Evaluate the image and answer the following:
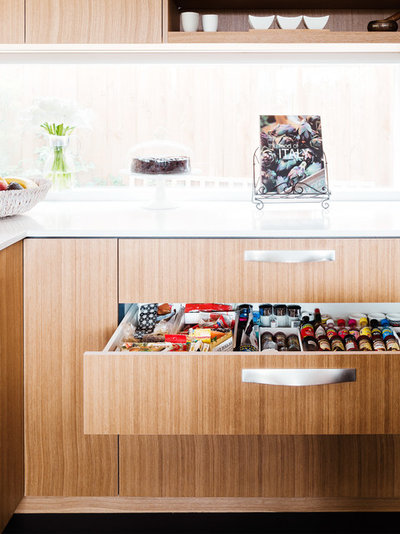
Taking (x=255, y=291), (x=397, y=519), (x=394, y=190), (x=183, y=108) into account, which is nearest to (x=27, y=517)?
(x=255, y=291)

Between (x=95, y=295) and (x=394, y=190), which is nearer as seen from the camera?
(x=95, y=295)

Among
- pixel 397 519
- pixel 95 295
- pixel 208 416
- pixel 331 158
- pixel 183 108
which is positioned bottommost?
pixel 397 519

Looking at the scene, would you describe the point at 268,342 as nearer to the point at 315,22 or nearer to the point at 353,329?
the point at 353,329

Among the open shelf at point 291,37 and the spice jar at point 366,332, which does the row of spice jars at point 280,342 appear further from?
the open shelf at point 291,37

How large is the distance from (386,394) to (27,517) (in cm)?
109

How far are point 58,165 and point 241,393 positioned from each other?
4.49 ft

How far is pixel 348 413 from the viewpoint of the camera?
1439mm

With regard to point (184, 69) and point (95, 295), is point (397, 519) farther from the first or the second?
point (184, 69)

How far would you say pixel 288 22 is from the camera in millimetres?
2152

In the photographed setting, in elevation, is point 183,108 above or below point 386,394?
above

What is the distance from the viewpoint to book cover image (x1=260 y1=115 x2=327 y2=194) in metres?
2.10

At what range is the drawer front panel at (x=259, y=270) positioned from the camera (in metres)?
1.71

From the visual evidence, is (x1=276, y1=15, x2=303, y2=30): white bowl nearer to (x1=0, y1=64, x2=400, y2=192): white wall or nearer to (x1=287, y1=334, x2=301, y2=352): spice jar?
(x1=0, y1=64, x2=400, y2=192): white wall

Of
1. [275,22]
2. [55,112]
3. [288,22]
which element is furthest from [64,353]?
[275,22]
